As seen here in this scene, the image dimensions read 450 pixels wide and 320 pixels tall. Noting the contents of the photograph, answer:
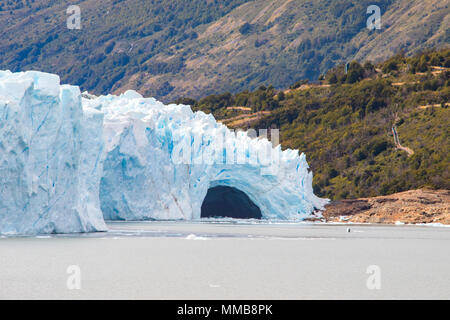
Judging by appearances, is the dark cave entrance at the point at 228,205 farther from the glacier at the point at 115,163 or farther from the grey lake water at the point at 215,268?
the grey lake water at the point at 215,268

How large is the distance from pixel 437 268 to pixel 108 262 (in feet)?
29.0

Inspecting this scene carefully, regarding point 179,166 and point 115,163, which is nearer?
point 115,163

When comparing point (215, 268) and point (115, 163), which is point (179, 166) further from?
point (215, 268)

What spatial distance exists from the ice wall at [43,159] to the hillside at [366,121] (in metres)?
35.4

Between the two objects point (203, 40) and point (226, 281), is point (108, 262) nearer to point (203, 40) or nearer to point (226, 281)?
point (226, 281)

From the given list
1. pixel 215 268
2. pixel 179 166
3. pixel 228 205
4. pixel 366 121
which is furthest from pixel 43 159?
pixel 366 121

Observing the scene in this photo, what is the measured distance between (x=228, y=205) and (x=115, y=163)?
1936 cm

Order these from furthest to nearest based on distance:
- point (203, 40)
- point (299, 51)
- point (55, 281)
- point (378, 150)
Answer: point (203, 40)
point (299, 51)
point (378, 150)
point (55, 281)

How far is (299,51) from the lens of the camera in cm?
14888

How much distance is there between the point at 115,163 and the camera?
38.8 m

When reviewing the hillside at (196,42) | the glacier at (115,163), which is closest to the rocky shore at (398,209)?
the glacier at (115,163)

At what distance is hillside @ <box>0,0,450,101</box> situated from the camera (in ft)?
478

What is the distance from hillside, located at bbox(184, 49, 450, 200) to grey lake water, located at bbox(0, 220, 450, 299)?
3413cm
